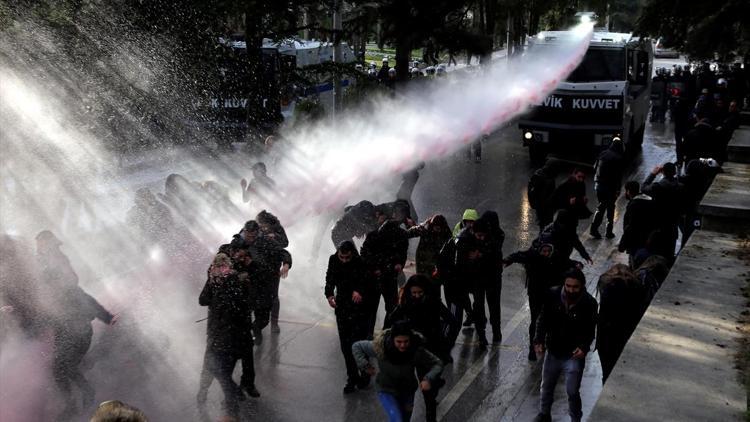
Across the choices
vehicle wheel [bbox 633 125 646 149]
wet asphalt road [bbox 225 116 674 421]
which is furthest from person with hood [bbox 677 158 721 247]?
vehicle wheel [bbox 633 125 646 149]

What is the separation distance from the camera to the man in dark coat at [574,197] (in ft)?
39.2

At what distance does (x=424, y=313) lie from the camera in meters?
7.15

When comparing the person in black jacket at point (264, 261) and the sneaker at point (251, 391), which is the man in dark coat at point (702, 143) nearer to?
the person in black jacket at point (264, 261)

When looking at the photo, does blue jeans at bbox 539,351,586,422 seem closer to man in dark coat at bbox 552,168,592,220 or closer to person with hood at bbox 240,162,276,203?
man in dark coat at bbox 552,168,592,220

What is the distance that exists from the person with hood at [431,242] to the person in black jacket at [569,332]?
90.6 inches

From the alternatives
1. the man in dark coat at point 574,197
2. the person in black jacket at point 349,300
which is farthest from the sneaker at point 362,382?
the man in dark coat at point 574,197

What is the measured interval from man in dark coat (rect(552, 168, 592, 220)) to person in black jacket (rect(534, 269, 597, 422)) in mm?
4995

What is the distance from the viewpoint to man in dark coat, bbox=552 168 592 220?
11945mm

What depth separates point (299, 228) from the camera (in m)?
14.0

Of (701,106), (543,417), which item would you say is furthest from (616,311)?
(701,106)

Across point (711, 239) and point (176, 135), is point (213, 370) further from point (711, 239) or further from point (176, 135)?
point (176, 135)

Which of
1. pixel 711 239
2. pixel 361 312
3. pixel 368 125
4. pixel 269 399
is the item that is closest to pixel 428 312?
pixel 361 312

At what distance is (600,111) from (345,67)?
5573mm

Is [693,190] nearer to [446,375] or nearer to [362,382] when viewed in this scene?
[446,375]
